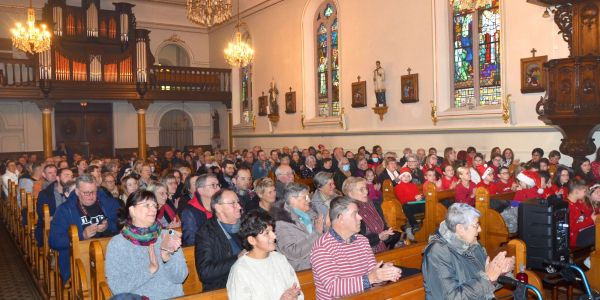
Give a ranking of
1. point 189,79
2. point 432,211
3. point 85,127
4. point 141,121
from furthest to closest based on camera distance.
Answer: point 85,127 → point 189,79 → point 141,121 → point 432,211

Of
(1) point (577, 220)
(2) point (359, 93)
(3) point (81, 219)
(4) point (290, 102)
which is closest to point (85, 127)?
(4) point (290, 102)

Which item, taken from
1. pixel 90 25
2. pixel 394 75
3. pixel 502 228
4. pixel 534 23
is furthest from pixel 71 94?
pixel 502 228

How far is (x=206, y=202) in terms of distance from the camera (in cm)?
495

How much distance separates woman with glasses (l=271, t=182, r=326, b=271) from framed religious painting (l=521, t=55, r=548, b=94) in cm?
815

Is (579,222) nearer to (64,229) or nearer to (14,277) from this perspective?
(64,229)

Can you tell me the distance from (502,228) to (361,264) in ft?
10.3

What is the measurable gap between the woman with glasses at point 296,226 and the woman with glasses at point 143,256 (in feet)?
3.02

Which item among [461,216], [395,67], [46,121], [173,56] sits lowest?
[461,216]

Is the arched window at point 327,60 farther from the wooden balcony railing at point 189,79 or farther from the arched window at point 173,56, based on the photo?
the arched window at point 173,56

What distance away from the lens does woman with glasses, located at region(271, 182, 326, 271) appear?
4.19 m

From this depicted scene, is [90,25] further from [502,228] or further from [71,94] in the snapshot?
[502,228]

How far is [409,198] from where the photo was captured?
8.17m

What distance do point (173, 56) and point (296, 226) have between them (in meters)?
21.3

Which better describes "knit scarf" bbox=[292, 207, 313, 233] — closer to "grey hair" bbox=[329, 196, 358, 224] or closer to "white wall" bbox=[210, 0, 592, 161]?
"grey hair" bbox=[329, 196, 358, 224]
